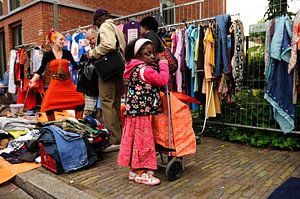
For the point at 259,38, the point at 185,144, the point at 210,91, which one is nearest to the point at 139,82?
Answer: the point at 185,144

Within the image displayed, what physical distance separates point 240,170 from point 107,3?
892 centimetres

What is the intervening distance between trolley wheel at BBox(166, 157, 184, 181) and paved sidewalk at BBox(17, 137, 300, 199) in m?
0.07

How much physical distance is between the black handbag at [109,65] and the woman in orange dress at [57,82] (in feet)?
4.63

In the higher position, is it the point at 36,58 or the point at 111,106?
the point at 36,58

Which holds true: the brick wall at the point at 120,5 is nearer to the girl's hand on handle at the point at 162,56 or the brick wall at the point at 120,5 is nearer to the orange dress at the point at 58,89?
the orange dress at the point at 58,89

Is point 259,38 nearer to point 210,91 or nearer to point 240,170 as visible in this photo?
point 210,91

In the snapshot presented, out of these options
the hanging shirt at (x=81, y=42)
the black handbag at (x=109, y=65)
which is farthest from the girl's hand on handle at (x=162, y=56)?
the hanging shirt at (x=81, y=42)

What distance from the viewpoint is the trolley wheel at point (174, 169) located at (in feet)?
10.9

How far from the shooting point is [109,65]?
435cm


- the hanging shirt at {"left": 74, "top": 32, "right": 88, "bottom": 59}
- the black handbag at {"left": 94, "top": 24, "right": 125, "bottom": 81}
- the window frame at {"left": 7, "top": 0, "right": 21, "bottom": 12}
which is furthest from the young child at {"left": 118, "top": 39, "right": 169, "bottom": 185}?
the window frame at {"left": 7, "top": 0, "right": 21, "bottom": 12}

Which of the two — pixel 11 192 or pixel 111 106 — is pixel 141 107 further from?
pixel 11 192

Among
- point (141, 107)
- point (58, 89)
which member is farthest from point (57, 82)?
point (141, 107)

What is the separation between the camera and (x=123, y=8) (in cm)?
1140

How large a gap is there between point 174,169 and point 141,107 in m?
0.83
